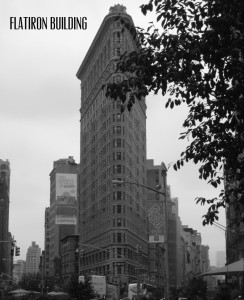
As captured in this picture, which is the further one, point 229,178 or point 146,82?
point 229,178

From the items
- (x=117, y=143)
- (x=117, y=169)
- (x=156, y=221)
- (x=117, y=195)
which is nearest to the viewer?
(x=156, y=221)

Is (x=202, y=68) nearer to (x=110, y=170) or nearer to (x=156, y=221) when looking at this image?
(x=156, y=221)

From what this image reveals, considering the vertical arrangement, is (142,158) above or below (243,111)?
above

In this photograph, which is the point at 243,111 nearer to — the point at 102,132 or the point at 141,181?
the point at 102,132

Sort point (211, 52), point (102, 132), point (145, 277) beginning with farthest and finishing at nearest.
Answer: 1. point (102, 132)
2. point (145, 277)
3. point (211, 52)

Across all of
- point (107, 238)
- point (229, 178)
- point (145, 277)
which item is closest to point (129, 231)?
point (107, 238)

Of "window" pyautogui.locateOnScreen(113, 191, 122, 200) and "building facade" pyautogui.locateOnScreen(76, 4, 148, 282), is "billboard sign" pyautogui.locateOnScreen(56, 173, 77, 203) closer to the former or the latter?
"building facade" pyautogui.locateOnScreen(76, 4, 148, 282)

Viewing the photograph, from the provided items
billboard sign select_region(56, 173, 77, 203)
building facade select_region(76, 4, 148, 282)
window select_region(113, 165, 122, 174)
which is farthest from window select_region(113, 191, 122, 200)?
billboard sign select_region(56, 173, 77, 203)

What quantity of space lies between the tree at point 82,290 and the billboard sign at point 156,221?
39.0 meters

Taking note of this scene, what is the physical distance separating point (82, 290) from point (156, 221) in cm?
3936

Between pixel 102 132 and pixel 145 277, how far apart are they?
43.0 meters

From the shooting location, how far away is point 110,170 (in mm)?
153875

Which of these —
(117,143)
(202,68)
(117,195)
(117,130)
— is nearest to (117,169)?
(117,195)

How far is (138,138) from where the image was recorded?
569 ft
